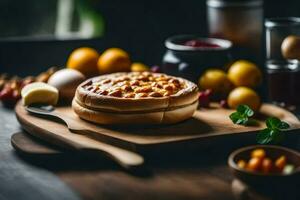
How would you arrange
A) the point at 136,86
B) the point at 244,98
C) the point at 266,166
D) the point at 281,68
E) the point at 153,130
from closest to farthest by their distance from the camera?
the point at 266,166 < the point at 153,130 < the point at 136,86 < the point at 244,98 < the point at 281,68

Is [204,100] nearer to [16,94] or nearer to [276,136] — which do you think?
[276,136]

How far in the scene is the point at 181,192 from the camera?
1.31 metres

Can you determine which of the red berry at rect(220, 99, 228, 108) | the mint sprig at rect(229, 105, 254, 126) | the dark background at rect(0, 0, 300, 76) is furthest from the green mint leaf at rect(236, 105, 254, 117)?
the dark background at rect(0, 0, 300, 76)

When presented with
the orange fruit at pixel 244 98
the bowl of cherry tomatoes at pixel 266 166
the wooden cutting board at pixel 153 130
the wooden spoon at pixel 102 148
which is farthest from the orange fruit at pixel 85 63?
the bowl of cherry tomatoes at pixel 266 166

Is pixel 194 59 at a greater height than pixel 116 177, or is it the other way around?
pixel 194 59

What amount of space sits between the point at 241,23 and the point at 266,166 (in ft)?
3.09

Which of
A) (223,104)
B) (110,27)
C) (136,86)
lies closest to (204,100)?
(223,104)

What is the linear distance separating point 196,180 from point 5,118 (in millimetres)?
828

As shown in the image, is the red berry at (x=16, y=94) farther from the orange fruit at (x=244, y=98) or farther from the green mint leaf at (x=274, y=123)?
the green mint leaf at (x=274, y=123)

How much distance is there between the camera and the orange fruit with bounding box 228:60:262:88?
1.98 meters

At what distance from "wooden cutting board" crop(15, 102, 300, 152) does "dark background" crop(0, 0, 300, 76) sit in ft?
2.29

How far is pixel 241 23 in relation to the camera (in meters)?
2.08

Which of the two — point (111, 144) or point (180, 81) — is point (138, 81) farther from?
point (111, 144)

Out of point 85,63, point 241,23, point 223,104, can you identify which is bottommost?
point 223,104
